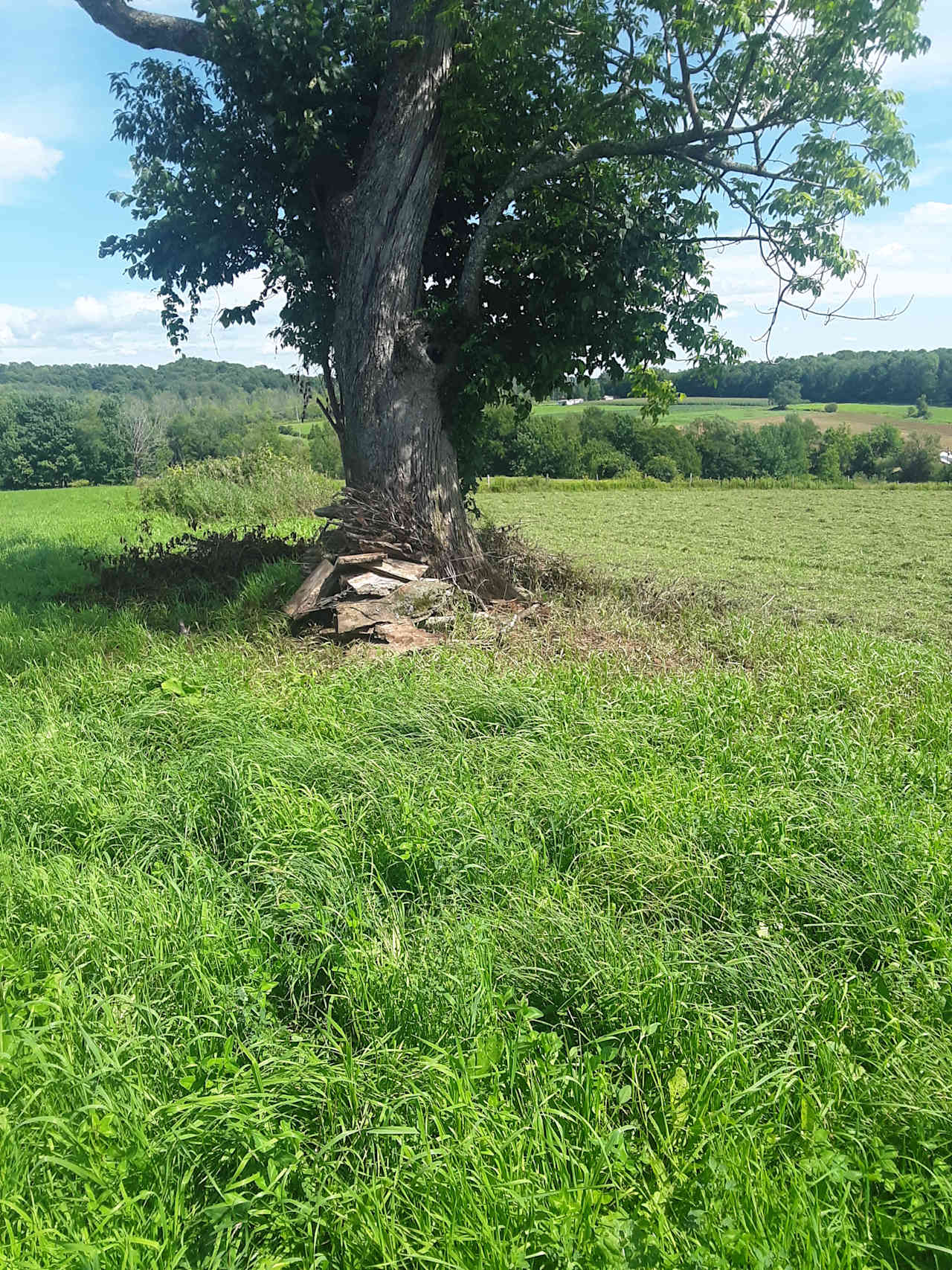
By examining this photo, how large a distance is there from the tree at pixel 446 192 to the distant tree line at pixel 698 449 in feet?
140

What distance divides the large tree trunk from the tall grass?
957cm

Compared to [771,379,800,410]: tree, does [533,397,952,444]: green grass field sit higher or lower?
lower

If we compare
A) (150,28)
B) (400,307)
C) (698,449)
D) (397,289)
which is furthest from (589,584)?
(698,449)

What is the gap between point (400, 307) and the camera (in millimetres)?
8172

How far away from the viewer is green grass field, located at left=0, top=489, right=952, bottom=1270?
1.78m

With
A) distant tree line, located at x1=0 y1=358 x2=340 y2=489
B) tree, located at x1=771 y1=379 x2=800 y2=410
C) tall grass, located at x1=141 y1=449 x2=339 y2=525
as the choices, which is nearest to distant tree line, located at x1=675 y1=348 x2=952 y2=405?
tree, located at x1=771 y1=379 x2=800 y2=410

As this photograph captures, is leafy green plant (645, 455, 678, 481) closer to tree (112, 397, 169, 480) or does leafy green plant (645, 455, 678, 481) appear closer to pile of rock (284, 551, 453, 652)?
tree (112, 397, 169, 480)

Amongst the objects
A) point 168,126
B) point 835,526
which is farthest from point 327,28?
point 835,526

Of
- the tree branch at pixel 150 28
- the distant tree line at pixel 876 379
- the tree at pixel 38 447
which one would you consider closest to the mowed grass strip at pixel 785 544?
the tree branch at pixel 150 28

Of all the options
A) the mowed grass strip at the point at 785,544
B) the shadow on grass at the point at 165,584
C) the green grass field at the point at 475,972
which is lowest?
the mowed grass strip at the point at 785,544

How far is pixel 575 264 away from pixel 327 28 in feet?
12.4

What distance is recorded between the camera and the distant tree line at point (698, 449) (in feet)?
176

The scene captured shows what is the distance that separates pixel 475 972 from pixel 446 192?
9212mm

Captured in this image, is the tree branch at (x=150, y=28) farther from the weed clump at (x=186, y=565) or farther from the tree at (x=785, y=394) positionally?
the tree at (x=785, y=394)
